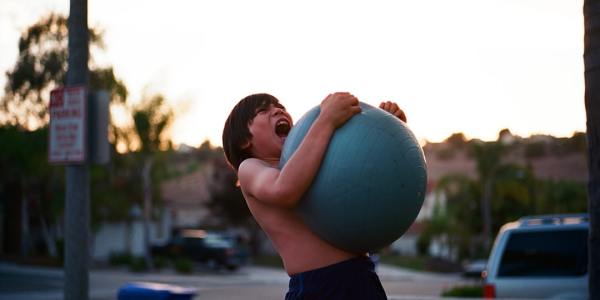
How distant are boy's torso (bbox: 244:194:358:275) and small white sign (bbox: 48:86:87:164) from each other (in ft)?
12.8

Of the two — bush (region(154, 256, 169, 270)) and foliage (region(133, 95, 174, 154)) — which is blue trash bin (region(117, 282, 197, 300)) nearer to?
foliage (region(133, 95, 174, 154))

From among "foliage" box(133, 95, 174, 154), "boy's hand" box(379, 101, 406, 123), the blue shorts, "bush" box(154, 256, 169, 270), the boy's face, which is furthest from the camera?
"bush" box(154, 256, 169, 270)

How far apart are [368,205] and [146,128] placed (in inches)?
1206

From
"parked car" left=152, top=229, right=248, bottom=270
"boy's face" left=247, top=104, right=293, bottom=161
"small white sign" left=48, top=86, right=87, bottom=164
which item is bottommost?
"parked car" left=152, top=229, right=248, bottom=270

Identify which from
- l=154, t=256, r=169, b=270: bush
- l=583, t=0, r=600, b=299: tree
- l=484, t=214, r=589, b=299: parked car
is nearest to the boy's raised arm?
l=583, t=0, r=600, b=299: tree

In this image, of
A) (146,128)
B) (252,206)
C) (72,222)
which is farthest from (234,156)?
(146,128)

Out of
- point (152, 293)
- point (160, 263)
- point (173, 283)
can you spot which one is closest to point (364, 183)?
point (152, 293)

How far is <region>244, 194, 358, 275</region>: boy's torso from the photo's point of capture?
281 centimetres

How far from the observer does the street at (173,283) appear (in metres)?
21.0

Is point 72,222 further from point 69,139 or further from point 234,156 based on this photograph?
point 234,156

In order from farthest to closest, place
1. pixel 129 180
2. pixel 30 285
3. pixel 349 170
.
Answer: pixel 129 180 < pixel 30 285 < pixel 349 170

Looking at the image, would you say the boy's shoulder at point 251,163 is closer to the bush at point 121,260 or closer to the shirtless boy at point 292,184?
the shirtless boy at point 292,184

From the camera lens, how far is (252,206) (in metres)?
2.95

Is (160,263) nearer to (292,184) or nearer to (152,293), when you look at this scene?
(152,293)
